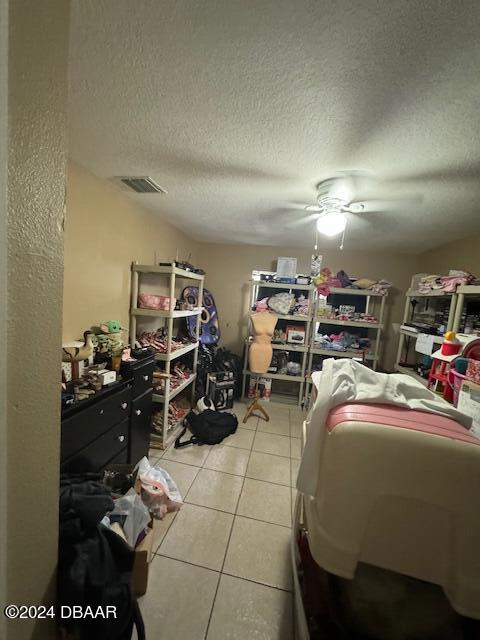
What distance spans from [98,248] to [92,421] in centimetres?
126

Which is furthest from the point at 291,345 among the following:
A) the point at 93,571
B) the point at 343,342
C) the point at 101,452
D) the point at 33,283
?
the point at 33,283

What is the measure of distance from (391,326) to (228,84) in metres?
3.71

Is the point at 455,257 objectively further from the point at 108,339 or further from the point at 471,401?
the point at 108,339

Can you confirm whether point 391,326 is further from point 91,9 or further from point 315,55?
point 91,9

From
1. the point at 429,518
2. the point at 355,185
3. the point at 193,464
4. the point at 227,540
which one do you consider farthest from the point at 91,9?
the point at 193,464

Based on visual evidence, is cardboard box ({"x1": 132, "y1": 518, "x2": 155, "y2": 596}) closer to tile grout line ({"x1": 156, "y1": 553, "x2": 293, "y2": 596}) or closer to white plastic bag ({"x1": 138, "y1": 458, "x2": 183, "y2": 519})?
tile grout line ({"x1": 156, "y1": 553, "x2": 293, "y2": 596})

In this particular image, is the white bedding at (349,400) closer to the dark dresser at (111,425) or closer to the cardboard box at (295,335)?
the dark dresser at (111,425)

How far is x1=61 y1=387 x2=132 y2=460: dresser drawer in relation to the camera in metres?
1.30

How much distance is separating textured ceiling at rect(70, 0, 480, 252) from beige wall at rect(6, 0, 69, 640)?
407 millimetres

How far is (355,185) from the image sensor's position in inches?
64.4

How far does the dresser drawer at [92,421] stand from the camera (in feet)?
4.28

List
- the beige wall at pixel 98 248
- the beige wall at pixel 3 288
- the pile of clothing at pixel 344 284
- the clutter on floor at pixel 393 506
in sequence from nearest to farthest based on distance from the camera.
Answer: the beige wall at pixel 3 288, the clutter on floor at pixel 393 506, the beige wall at pixel 98 248, the pile of clothing at pixel 344 284

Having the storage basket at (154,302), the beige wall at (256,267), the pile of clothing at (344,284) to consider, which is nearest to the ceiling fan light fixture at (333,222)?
the pile of clothing at (344,284)

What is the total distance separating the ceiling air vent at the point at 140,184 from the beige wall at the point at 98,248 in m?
0.16
